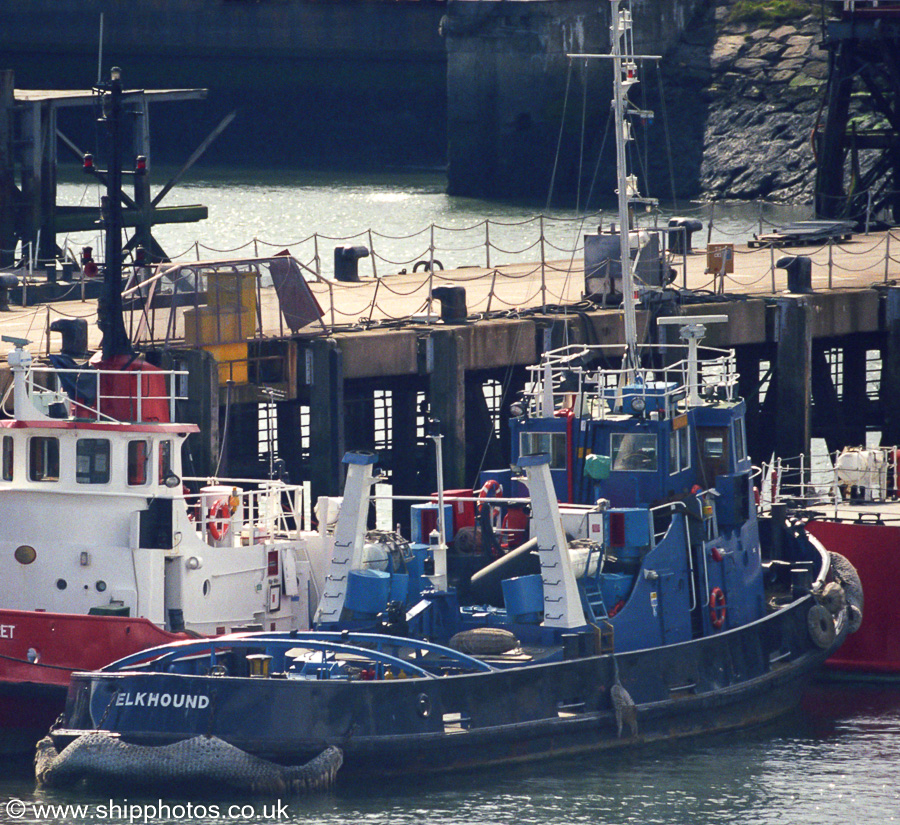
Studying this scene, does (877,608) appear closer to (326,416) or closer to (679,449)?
(679,449)

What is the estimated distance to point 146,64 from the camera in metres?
84.3

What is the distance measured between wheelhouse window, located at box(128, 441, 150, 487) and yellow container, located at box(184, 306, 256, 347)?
645 cm

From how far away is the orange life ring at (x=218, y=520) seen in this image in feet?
77.0

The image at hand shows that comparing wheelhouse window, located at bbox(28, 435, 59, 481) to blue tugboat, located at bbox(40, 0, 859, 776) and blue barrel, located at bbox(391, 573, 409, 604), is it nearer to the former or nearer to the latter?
blue tugboat, located at bbox(40, 0, 859, 776)

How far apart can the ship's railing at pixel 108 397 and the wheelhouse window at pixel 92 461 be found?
0.29 meters

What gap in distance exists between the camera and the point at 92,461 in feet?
73.0

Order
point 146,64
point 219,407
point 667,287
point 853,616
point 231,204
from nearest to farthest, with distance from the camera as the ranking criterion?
point 853,616, point 219,407, point 667,287, point 231,204, point 146,64

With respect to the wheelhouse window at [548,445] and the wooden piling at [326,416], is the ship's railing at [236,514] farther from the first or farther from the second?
the wooden piling at [326,416]

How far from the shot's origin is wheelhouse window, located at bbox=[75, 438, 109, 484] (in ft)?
72.9

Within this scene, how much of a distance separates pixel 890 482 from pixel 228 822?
44.1 feet

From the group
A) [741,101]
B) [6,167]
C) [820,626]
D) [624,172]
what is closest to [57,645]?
[624,172]

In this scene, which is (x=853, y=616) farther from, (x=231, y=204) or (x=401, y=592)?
(x=231, y=204)

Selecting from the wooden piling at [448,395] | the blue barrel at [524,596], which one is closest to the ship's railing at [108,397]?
the blue barrel at [524,596]

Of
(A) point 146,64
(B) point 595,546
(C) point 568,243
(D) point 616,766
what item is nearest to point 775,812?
(D) point 616,766
